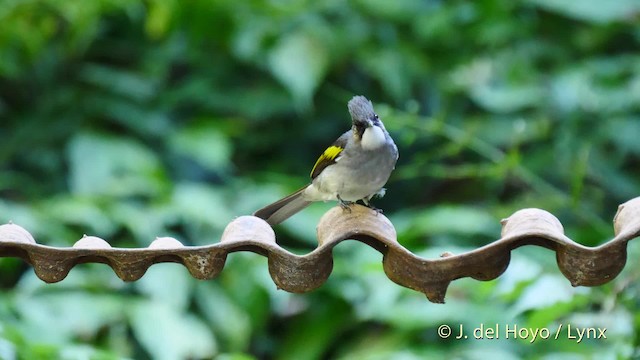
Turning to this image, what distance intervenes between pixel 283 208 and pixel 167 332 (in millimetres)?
832

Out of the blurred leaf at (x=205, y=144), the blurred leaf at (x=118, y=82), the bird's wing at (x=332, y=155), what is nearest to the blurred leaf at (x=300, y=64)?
the blurred leaf at (x=205, y=144)

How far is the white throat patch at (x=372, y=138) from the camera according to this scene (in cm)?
168

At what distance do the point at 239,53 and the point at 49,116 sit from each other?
700 millimetres

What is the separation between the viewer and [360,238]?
1.26 metres

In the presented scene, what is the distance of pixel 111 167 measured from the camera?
314 cm

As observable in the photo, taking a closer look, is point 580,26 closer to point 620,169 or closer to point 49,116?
point 620,169

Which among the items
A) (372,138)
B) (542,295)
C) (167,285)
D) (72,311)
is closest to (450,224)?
(167,285)

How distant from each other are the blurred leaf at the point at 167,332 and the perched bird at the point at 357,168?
0.74 m

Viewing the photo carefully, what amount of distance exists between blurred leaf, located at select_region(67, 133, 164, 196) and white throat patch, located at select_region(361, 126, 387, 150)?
4.50 feet

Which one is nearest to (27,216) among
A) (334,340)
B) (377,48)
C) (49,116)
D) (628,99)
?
(49,116)

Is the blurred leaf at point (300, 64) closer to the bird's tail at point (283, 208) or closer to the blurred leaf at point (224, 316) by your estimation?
the blurred leaf at point (224, 316)

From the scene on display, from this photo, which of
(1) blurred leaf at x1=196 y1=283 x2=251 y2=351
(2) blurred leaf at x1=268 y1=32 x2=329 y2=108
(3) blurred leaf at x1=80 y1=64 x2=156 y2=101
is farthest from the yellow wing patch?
(3) blurred leaf at x1=80 y1=64 x2=156 y2=101

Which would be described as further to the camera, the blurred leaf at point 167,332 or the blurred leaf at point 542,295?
the blurred leaf at point 167,332

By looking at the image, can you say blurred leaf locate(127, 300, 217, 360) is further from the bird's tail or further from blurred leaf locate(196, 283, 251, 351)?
the bird's tail
